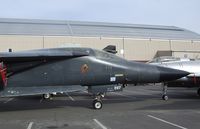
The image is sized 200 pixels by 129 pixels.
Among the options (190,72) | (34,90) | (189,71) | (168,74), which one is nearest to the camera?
(34,90)

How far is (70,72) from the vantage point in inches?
592

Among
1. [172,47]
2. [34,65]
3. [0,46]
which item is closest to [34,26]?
[0,46]

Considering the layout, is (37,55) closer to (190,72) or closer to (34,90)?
(34,90)

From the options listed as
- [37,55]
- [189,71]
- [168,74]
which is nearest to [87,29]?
[189,71]

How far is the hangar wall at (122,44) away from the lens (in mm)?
55906

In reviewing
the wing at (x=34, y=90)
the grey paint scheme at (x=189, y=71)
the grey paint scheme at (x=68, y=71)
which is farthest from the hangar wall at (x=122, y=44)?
the wing at (x=34, y=90)

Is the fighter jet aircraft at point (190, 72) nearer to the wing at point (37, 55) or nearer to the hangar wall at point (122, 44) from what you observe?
the wing at point (37, 55)

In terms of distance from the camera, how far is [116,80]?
1545 cm

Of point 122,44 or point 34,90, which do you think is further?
point 122,44

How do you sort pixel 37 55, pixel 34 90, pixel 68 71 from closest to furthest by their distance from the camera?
pixel 37 55
pixel 34 90
pixel 68 71

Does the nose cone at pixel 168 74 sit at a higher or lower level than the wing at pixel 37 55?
lower

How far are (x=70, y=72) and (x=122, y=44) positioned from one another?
4707 cm

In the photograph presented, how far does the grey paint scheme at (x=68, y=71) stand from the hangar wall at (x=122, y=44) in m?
39.0

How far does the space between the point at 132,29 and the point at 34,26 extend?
20001 millimetres
